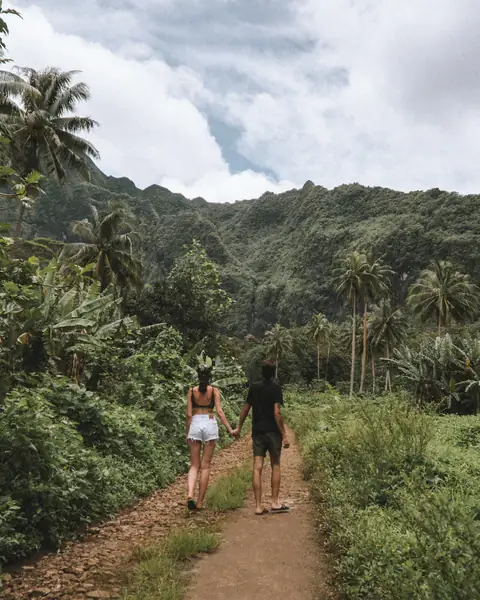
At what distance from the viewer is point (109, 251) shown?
29.0 m

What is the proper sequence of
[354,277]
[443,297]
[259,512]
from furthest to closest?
[354,277] → [443,297] → [259,512]

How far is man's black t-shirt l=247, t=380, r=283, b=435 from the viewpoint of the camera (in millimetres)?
6297

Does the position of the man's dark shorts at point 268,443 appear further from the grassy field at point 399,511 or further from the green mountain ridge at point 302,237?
the green mountain ridge at point 302,237

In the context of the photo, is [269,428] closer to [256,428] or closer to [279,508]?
[256,428]

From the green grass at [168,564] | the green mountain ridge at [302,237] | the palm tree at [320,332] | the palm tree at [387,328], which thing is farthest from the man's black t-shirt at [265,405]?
the green mountain ridge at [302,237]

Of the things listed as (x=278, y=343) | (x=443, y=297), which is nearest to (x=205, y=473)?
(x=443, y=297)

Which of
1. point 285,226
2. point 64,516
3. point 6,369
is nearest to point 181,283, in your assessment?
point 6,369

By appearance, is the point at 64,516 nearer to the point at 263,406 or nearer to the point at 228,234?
the point at 263,406

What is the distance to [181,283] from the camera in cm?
2556

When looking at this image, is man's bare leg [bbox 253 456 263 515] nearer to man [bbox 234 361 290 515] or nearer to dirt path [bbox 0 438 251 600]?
man [bbox 234 361 290 515]

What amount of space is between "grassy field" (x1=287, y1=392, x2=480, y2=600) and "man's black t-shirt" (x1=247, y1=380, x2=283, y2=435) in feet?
3.75

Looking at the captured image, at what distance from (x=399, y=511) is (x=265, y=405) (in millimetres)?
2439

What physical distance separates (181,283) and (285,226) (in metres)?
135

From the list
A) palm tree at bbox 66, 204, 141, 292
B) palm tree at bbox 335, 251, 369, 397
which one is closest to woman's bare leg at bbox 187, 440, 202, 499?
palm tree at bbox 66, 204, 141, 292
